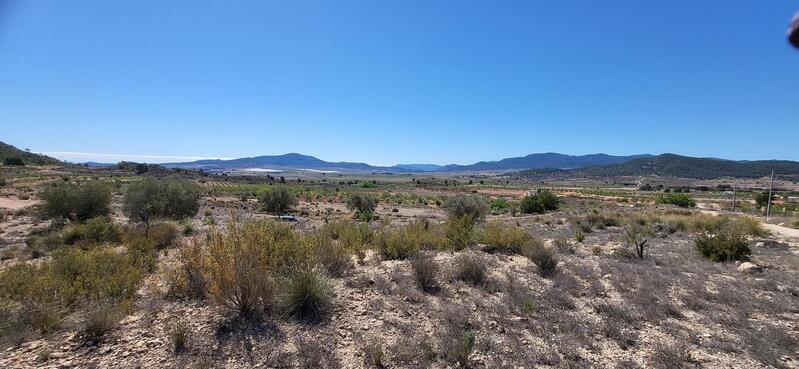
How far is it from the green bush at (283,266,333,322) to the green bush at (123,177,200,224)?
51.1 feet

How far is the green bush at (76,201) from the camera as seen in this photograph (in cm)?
2044

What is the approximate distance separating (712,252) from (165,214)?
26.4 m

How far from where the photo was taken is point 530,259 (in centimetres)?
1129

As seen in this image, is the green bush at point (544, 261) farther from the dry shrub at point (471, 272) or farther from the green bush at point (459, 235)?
the green bush at point (459, 235)

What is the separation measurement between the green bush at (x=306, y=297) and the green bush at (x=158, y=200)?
15565 mm

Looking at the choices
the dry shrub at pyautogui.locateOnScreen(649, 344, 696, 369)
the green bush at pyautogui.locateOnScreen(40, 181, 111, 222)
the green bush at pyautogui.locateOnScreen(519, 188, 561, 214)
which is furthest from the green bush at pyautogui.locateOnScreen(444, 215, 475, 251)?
the green bush at pyautogui.locateOnScreen(519, 188, 561, 214)

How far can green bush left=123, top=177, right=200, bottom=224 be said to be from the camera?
20433mm

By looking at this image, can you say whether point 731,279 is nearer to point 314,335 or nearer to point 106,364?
point 314,335

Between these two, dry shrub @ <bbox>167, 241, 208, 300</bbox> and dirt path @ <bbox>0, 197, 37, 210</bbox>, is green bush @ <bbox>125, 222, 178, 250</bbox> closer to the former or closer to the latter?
dry shrub @ <bbox>167, 241, 208, 300</bbox>

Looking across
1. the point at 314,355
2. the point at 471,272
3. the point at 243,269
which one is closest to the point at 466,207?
the point at 471,272

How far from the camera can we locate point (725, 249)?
13289 mm

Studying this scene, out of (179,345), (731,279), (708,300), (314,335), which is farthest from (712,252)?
(179,345)

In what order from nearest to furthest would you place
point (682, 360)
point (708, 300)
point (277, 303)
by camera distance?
1. point (682, 360)
2. point (277, 303)
3. point (708, 300)

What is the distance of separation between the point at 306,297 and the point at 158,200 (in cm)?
1946
